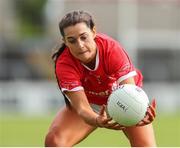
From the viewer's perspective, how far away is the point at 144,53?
154ft

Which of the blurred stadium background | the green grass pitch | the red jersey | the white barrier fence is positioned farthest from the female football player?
the blurred stadium background

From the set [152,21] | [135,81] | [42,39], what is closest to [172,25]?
[152,21]

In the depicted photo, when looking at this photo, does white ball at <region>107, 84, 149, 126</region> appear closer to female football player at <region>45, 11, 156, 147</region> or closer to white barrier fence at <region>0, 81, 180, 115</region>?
female football player at <region>45, 11, 156, 147</region>

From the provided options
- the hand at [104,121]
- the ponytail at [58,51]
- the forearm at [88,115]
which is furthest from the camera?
the ponytail at [58,51]

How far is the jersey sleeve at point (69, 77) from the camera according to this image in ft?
30.8

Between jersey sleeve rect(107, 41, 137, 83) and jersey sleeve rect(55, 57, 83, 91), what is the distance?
37 cm

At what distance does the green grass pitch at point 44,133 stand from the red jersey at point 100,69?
7.23 meters

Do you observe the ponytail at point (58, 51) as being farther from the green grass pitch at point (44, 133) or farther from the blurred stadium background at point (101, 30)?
the blurred stadium background at point (101, 30)

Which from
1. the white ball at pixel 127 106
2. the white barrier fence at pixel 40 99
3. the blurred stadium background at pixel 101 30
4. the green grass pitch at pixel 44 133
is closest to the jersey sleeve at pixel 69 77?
the white ball at pixel 127 106

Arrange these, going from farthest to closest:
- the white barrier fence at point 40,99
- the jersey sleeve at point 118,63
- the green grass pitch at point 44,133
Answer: the white barrier fence at point 40,99, the green grass pitch at point 44,133, the jersey sleeve at point 118,63

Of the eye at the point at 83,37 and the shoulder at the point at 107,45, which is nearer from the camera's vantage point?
the eye at the point at 83,37

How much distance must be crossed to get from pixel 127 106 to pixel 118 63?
61 cm

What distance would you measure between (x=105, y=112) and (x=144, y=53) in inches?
1497

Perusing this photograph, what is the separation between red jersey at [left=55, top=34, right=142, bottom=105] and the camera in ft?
30.6
